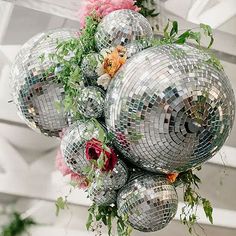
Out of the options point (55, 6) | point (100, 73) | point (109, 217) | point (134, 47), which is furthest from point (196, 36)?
point (55, 6)

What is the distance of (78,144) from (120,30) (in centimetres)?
31

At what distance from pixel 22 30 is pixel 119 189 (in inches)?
46.3

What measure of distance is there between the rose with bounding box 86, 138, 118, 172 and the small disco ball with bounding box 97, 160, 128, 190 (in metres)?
0.03

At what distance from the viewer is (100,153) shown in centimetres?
115

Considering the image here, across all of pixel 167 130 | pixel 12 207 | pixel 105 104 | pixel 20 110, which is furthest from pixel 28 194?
pixel 167 130

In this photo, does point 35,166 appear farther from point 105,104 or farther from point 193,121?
point 193,121

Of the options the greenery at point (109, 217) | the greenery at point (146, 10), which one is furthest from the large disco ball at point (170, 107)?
the greenery at point (146, 10)

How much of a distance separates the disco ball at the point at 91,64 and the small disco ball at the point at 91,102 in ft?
0.15

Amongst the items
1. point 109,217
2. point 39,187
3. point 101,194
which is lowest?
point 39,187

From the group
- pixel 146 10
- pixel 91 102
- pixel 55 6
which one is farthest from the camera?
pixel 55 6

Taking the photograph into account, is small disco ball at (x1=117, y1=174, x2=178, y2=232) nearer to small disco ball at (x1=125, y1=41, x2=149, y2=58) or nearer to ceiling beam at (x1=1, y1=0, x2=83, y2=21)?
small disco ball at (x1=125, y1=41, x2=149, y2=58)

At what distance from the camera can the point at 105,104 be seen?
120cm

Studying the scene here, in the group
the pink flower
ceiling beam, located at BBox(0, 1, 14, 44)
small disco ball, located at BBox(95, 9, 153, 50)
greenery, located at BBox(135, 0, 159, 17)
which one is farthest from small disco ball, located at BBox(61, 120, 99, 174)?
ceiling beam, located at BBox(0, 1, 14, 44)

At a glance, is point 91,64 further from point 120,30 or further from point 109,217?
point 109,217
